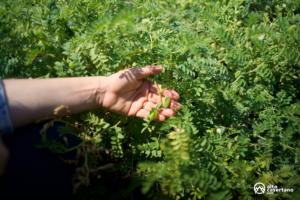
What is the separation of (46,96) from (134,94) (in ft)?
2.03

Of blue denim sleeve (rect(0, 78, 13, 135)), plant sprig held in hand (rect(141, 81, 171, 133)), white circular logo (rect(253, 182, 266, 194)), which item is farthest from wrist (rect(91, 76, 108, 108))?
white circular logo (rect(253, 182, 266, 194))

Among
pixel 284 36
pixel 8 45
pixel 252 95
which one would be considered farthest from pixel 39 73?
pixel 284 36

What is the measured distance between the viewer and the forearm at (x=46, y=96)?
1.16m

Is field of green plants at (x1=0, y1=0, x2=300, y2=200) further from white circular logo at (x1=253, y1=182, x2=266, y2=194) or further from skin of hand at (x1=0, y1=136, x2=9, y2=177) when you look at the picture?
skin of hand at (x1=0, y1=136, x2=9, y2=177)

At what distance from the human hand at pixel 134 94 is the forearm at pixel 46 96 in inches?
2.8

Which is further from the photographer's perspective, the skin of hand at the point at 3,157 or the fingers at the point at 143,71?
A: the fingers at the point at 143,71

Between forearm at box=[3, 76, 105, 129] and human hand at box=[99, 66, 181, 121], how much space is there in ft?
0.24

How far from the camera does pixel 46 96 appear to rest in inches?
49.3

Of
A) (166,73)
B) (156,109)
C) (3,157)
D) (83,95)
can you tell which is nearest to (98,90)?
(83,95)

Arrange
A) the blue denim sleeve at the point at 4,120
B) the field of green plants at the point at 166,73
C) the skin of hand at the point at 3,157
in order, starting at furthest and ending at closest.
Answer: the field of green plants at the point at 166,73, the blue denim sleeve at the point at 4,120, the skin of hand at the point at 3,157

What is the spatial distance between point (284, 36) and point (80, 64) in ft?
4.79

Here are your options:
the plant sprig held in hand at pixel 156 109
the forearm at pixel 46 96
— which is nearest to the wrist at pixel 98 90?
the forearm at pixel 46 96

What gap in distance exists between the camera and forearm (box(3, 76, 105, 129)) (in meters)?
1.16

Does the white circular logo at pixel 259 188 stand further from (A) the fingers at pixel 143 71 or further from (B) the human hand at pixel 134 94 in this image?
(A) the fingers at pixel 143 71
